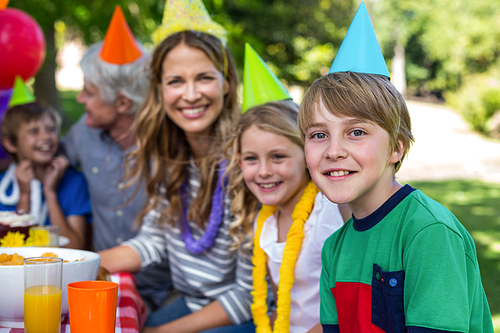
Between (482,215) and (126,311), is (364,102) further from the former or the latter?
(482,215)

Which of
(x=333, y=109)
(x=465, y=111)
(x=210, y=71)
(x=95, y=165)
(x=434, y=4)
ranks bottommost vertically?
(x=95, y=165)

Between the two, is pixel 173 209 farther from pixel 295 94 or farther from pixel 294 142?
pixel 295 94

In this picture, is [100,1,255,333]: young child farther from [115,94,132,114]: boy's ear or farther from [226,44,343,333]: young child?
[115,94,132,114]: boy's ear

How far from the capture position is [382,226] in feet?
4.36

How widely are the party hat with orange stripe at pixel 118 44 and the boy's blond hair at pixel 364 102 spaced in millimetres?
1911

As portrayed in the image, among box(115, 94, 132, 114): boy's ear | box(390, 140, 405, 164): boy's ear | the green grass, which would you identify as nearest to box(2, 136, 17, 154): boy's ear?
box(115, 94, 132, 114): boy's ear

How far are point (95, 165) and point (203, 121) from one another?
1103mm

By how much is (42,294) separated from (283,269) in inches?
36.5

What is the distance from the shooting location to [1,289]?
132 cm

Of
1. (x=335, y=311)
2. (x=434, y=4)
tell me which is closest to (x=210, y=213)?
(x=335, y=311)

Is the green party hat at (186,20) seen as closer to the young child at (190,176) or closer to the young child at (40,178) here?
the young child at (190,176)

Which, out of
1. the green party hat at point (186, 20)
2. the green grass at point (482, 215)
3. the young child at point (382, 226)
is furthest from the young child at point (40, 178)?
the green grass at point (482, 215)

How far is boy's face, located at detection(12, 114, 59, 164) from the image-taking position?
2936mm

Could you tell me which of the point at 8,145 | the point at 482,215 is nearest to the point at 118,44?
the point at 8,145
